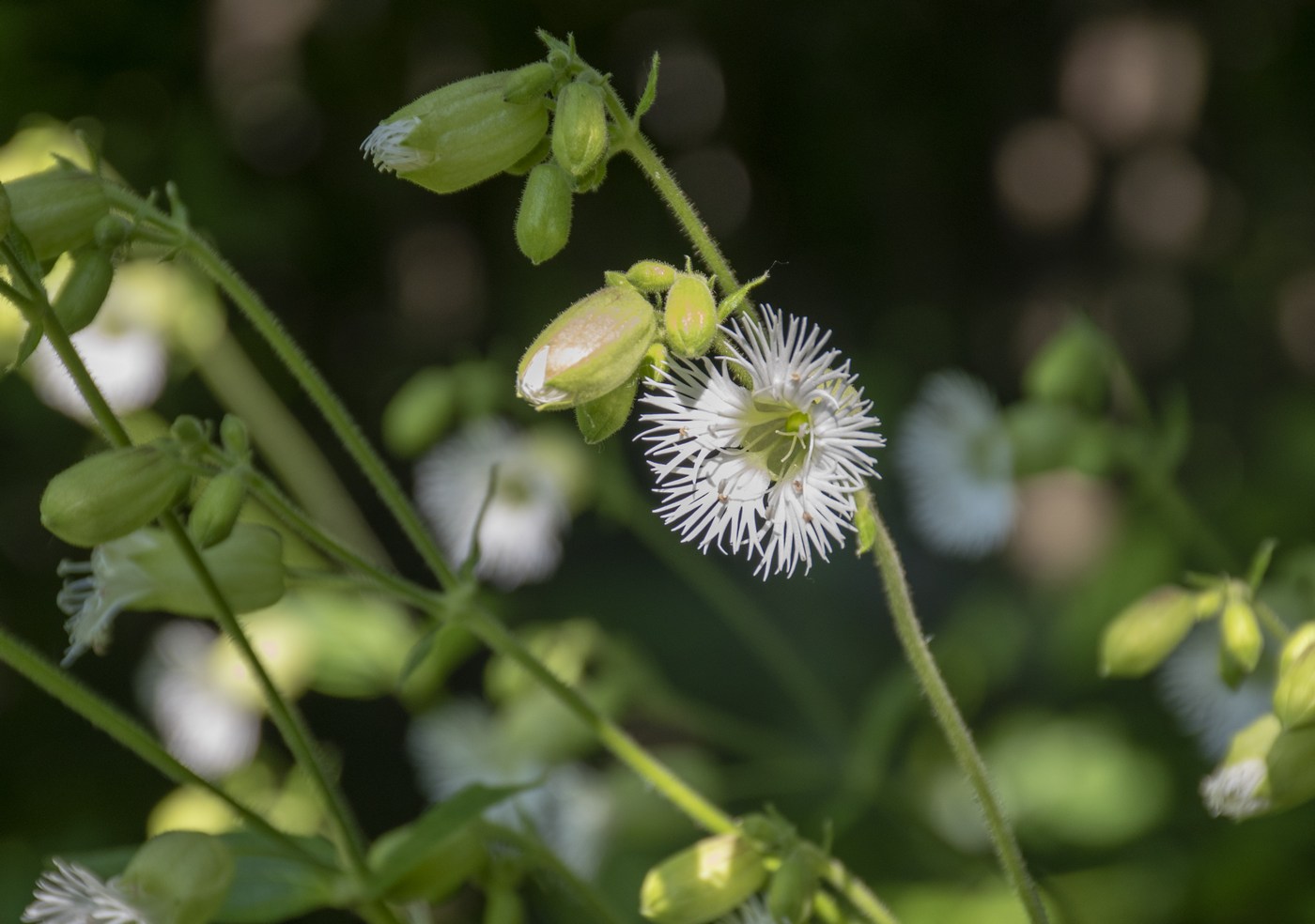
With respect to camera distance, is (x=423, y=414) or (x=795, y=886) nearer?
(x=795, y=886)

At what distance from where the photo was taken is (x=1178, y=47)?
68.1 inches

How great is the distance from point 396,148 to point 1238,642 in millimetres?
491

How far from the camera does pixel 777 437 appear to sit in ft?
2.26

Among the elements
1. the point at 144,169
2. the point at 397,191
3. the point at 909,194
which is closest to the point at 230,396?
the point at 144,169

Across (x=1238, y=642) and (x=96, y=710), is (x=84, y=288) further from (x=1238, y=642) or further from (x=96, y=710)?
(x=1238, y=642)

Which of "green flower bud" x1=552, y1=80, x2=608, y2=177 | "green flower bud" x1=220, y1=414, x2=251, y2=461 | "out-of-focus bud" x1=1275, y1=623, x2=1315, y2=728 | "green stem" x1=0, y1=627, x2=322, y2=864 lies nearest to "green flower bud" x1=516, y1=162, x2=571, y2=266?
"green flower bud" x1=552, y1=80, x2=608, y2=177

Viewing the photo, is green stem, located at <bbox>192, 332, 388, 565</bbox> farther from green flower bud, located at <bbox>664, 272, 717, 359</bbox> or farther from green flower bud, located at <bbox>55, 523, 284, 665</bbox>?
green flower bud, located at <bbox>664, 272, 717, 359</bbox>

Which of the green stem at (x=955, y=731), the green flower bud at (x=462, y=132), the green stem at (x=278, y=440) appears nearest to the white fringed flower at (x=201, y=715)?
the green stem at (x=278, y=440)

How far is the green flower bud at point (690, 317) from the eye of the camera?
22.9 inches

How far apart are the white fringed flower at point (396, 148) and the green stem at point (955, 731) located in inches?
11.0

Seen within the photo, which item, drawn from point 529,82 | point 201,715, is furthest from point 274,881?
point 201,715

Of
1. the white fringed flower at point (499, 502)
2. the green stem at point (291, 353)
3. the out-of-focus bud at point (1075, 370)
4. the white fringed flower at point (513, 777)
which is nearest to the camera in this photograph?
the green stem at point (291, 353)

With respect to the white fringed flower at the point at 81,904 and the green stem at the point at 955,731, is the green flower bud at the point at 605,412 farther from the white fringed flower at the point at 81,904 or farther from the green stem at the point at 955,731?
→ the white fringed flower at the point at 81,904

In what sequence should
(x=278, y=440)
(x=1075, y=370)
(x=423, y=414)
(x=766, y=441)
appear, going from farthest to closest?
(x=278, y=440) < (x=423, y=414) < (x=1075, y=370) < (x=766, y=441)
